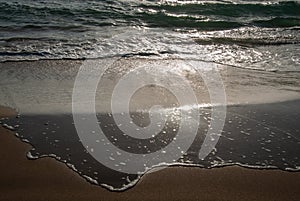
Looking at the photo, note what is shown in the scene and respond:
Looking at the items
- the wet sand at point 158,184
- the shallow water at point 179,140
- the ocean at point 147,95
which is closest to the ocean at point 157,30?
the ocean at point 147,95

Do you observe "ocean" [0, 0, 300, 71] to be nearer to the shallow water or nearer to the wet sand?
the shallow water

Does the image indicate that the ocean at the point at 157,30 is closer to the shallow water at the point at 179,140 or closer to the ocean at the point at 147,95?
the ocean at the point at 147,95

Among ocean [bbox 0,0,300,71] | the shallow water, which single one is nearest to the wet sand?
the shallow water

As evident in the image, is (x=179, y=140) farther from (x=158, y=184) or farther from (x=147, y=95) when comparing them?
(x=147, y=95)

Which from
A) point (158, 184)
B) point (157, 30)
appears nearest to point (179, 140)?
point (158, 184)

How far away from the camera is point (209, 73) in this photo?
6164 mm

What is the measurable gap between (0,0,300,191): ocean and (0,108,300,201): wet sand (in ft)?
0.33

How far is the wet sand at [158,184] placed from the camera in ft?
9.23

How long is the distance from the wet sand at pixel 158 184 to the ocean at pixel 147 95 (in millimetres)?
101

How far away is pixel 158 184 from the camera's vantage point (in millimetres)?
2971

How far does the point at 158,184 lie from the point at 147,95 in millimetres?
2013

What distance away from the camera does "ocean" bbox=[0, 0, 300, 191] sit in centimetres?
341

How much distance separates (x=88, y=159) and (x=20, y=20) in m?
8.70

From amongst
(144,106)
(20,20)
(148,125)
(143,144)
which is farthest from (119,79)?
(20,20)
